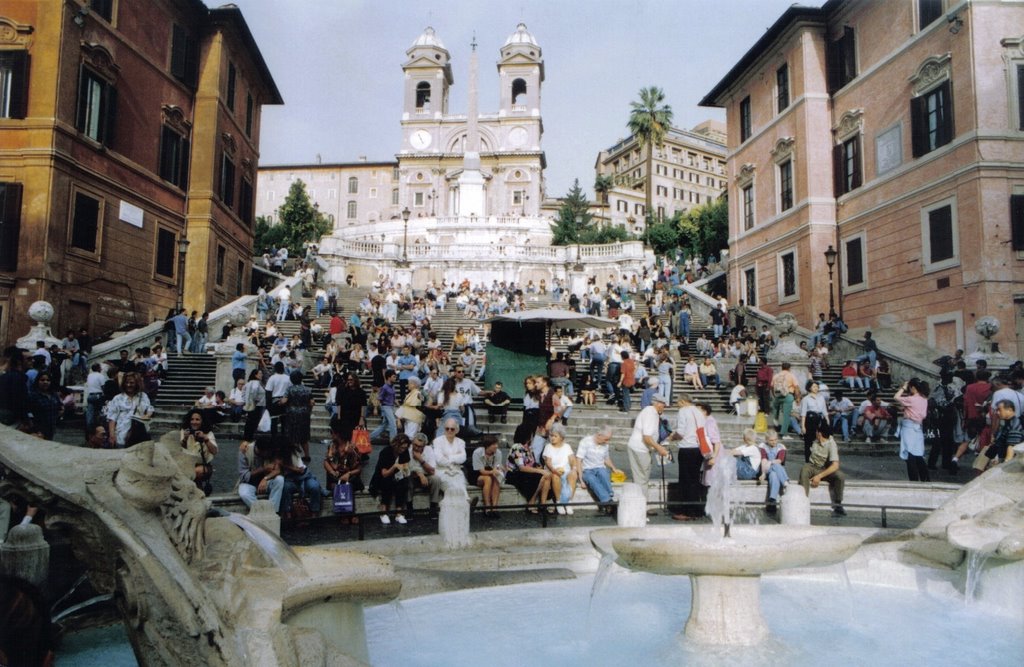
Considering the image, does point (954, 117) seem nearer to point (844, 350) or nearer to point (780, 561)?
point (844, 350)

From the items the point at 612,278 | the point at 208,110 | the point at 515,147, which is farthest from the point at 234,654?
the point at 515,147

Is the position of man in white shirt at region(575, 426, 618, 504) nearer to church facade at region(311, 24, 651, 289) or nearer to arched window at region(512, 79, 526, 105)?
church facade at region(311, 24, 651, 289)

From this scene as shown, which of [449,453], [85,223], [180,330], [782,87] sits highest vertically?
[782,87]

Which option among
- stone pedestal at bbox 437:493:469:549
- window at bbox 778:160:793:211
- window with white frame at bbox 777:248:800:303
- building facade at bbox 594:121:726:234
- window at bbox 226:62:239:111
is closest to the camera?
stone pedestal at bbox 437:493:469:549

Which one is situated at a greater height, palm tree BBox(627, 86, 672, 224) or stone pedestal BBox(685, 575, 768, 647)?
palm tree BBox(627, 86, 672, 224)

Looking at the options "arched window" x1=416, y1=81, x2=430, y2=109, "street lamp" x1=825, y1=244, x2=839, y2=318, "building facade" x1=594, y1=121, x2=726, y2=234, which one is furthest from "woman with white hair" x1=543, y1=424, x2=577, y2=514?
"arched window" x1=416, y1=81, x2=430, y2=109

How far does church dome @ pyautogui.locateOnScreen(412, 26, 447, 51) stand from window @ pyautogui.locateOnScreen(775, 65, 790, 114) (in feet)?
230

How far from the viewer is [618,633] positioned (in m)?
5.83

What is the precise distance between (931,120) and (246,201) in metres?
28.2

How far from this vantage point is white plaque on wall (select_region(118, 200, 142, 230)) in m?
23.9

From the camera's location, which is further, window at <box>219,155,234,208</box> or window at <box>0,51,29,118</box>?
window at <box>219,155,234,208</box>

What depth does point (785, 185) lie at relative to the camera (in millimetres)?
28844

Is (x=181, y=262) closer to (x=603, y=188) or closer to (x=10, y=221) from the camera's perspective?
(x=10, y=221)

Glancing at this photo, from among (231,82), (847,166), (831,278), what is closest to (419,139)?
(231,82)
